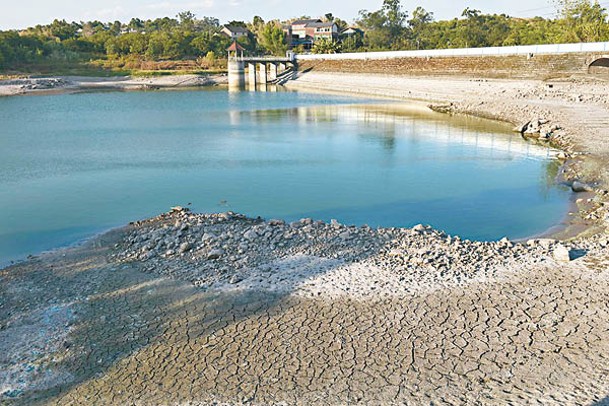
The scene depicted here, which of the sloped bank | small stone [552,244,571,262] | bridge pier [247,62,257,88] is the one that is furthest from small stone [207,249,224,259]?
bridge pier [247,62,257,88]

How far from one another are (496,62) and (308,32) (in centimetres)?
8525

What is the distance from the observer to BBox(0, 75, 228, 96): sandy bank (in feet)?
226

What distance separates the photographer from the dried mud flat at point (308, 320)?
755 centimetres

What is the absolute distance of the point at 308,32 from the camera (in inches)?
5064

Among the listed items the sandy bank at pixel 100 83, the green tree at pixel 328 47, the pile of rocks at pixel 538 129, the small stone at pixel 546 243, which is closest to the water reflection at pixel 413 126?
the pile of rocks at pixel 538 129

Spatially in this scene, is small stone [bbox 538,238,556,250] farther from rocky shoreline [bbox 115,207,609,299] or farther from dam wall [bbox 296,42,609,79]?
dam wall [bbox 296,42,609,79]

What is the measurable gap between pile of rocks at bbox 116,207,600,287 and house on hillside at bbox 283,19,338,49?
11521cm

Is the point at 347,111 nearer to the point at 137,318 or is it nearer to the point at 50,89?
the point at 137,318

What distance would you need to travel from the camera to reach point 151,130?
35.4 meters

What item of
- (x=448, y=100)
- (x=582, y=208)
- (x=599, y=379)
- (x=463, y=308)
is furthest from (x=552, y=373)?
(x=448, y=100)

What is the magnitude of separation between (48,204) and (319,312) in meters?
12.7

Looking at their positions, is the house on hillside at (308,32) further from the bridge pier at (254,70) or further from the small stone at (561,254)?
the small stone at (561,254)

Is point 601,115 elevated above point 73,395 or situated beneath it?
elevated above

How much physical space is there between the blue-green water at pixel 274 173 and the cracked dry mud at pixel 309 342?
4.84 meters
